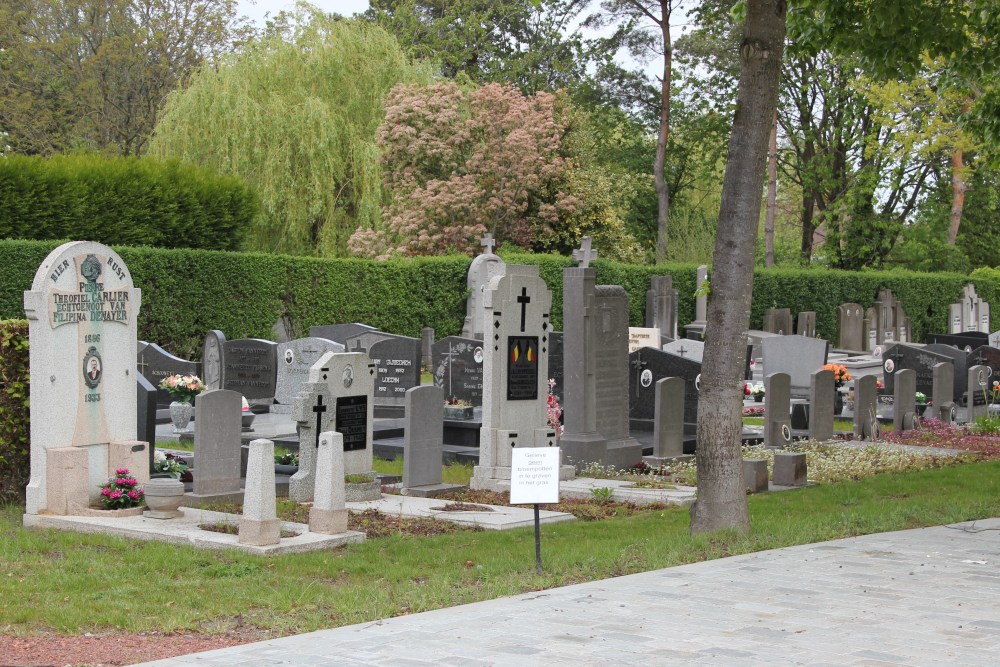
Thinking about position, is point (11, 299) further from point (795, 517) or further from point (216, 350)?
point (795, 517)

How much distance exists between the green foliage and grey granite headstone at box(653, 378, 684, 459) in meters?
7.61

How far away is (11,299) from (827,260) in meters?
37.4

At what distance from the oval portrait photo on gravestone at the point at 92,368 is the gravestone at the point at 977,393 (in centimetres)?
1484

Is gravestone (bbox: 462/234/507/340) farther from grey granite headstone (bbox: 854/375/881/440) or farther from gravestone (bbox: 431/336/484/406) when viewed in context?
grey granite headstone (bbox: 854/375/881/440)

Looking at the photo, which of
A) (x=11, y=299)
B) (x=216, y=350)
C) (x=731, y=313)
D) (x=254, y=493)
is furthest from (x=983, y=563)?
(x=11, y=299)

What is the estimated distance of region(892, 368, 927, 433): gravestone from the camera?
1881 centimetres

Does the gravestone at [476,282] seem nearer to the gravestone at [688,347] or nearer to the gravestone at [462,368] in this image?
the gravestone at [688,347]

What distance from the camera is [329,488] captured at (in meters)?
9.95

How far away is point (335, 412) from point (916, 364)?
1316cm

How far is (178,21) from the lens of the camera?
41.6 meters

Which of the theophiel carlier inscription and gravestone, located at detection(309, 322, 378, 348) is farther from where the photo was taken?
gravestone, located at detection(309, 322, 378, 348)

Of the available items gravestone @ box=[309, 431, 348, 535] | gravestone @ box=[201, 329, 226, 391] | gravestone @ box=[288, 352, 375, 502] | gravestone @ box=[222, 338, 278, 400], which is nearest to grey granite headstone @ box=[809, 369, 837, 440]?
gravestone @ box=[288, 352, 375, 502]

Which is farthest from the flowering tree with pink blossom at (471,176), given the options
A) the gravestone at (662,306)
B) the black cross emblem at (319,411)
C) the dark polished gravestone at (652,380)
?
the black cross emblem at (319,411)

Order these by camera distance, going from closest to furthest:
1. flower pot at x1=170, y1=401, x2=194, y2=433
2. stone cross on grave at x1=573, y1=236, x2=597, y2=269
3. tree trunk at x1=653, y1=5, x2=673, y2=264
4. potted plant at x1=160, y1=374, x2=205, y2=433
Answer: potted plant at x1=160, y1=374, x2=205, y2=433 → flower pot at x1=170, y1=401, x2=194, y2=433 → stone cross on grave at x1=573, y1=236, x2=597, y2=269 → tree trunk at x1=653, y1=5, x2=673, y2=264
